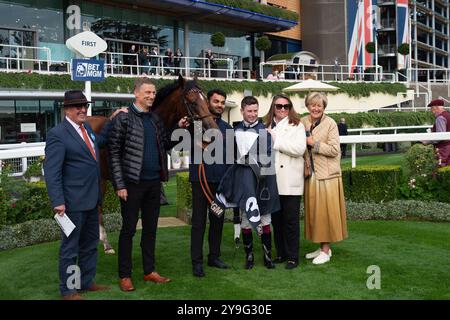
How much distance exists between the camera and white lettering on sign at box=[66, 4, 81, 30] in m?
23.8

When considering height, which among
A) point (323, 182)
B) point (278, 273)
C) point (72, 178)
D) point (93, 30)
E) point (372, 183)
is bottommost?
point (278, 273)

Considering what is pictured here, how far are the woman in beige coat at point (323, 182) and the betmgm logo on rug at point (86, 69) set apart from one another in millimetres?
3858

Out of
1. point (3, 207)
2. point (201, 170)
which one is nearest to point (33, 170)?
point (3, 207)

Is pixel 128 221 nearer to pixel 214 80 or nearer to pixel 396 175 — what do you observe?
pixel 396 175

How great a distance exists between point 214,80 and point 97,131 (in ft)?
59.1

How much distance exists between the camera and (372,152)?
17.3m

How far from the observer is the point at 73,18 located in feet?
78.2

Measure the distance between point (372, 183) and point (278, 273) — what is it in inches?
147

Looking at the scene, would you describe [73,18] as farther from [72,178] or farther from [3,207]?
[72,178]

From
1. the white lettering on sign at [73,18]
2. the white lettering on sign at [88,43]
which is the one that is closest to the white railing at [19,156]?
the white lettering on sign at [88,43]

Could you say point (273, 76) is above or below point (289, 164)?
above

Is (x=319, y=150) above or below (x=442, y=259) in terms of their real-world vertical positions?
above

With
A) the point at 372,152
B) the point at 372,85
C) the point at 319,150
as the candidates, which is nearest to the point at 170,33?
the point at 372,85

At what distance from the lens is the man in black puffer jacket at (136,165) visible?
4738 millimetres
